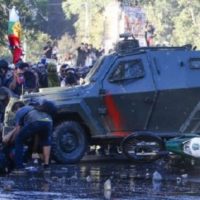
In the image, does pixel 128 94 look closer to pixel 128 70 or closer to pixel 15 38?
pixel 128 70

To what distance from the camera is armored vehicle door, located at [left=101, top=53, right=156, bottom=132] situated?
49.8 ft

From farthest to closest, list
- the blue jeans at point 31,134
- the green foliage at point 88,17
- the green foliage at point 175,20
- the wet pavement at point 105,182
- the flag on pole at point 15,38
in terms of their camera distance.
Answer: the green foliage at point 88,17, the green foliage at point 175,20, the flag on pole at point 15,38, the blue jeans at point 31,134, the wet pavement at point 105,182

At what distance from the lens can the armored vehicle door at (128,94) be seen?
15180 mm

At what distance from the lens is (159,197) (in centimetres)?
1087

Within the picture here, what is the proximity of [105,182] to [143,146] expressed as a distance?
3080 millimetres

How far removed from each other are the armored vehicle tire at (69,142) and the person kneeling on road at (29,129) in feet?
2.83

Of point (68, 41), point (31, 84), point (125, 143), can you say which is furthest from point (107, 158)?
point (68, 41)

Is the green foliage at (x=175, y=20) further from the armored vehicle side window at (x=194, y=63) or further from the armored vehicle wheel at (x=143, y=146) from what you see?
the armored vehicle wheel at (x=143, y=146)

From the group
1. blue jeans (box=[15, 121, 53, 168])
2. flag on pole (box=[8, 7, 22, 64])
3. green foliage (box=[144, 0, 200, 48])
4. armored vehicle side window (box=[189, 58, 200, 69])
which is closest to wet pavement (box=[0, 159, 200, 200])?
blue jeans (box=[15, 121, 53, 168])

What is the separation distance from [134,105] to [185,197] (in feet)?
15.0

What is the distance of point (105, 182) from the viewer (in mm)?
12258

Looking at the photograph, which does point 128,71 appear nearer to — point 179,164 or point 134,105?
point 134,105

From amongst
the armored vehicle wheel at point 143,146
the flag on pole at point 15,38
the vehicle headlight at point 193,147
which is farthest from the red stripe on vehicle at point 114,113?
the flag on pole at point 15,38

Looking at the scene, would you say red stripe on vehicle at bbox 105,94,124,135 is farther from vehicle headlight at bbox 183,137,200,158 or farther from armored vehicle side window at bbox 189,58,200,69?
vehicle headlight at bbox 183,137,200,158
